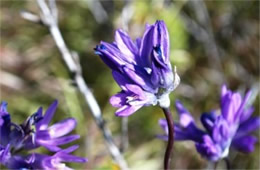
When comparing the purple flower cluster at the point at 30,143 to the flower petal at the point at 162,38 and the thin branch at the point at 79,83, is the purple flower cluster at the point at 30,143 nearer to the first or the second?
the flower petal at the point at 162,38

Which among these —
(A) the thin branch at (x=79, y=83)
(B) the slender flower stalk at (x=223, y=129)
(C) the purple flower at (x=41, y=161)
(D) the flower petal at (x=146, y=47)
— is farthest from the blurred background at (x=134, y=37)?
(D) the flower petal at (x=146, y=47)

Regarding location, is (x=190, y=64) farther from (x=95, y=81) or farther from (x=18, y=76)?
(x=18, y=76)

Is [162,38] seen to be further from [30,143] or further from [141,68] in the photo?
[30,143]

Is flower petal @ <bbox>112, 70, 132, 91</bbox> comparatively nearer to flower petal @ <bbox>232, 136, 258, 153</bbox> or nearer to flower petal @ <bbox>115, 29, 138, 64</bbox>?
flower petal @ <bbox>115, 29, 138, 64</bbox>

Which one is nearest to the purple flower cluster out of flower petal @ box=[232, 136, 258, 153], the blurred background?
flower petal @ box=[232, 136, 258, 153]

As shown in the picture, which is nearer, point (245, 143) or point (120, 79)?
point (120, 79)

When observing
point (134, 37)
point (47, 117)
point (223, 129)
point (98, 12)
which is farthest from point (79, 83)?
point (98, 12)
